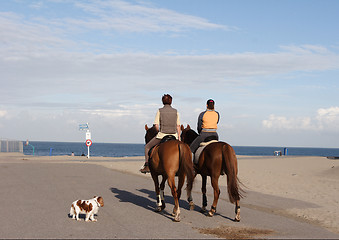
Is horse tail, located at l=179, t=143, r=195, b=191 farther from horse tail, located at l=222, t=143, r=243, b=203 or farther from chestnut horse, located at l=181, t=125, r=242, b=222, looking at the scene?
horse tail, located at l=222, t=143, r=243, b=203

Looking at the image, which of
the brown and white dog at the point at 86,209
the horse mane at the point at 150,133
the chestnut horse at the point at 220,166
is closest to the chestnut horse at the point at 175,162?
the chestnut horse at the point at 220,166

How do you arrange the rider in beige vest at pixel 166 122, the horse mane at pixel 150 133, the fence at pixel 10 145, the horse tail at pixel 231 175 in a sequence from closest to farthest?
the horse tail at pixel 231 175 < the rider in beige vest at pixel 166 122 < the horse mane at pixel 150 133 < the fence at pixel 10 145

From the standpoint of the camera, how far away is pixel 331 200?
49.5ft

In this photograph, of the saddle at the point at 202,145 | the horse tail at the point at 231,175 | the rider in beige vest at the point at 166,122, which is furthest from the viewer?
the rider in beige vest at the point at 166,122

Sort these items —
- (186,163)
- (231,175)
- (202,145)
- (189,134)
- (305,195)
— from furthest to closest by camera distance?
1. (305,195)
2. (189,134)
3. (202,145)
4. (186,163)
5. (231,175)

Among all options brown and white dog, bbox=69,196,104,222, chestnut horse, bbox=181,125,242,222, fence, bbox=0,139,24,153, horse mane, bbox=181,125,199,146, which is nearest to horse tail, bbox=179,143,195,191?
chestnut horse, bbox=181,125,242,222

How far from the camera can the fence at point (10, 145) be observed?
55.4 meters

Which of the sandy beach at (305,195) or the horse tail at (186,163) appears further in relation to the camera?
the sandy beach at (305,195)

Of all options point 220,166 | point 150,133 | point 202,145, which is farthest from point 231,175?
point 150,133

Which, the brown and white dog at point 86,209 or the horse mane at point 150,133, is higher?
the horse mane at point 150,133

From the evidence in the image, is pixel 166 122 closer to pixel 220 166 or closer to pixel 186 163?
pixel 186 163

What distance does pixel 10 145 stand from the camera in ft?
185

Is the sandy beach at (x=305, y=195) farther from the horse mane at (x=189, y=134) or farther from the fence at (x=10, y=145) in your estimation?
the fence at (x=10, y=145)

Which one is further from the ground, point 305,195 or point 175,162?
point 175,162
